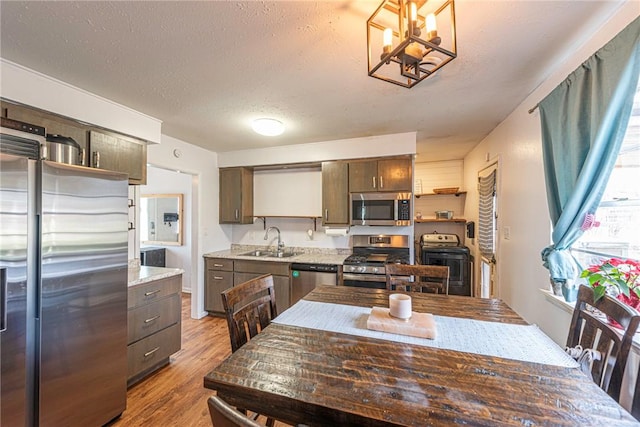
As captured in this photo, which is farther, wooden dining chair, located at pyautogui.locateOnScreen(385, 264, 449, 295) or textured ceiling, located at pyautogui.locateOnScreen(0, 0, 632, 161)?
wooden dining chair, located at pyautogui.locateOnScreen(385, 264, 449, 295)

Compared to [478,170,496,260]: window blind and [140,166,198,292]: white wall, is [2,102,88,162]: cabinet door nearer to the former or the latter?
[140,166,198,292]: white wall

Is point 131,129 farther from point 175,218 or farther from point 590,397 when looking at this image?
point 590,397

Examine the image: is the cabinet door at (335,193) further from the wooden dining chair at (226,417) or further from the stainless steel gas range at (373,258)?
the wooden dining chair at (226,417)

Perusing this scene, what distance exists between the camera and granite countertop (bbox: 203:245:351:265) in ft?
11.2

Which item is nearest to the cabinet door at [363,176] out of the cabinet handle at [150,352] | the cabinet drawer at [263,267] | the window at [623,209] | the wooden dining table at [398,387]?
the cabinet drawer at [263,267]

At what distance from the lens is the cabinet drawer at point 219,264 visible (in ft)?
11.9

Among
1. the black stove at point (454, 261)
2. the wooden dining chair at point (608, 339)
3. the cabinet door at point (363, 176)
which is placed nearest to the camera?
the wooden dining chair at point (608, 339)

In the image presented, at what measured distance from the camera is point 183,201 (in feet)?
16.0

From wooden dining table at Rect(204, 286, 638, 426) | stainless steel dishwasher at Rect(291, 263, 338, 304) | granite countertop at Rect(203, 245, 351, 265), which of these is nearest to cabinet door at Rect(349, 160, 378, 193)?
granite countertop at Rect(203, 245, 351, 265)

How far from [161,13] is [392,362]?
189 cm

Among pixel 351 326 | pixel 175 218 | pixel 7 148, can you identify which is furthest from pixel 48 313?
pixel 175 218

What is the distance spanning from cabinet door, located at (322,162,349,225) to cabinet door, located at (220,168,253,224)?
4.09 feet

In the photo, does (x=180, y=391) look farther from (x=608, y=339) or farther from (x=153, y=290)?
(x=608, y=339)

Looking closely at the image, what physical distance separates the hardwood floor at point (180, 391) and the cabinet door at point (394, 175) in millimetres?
2588
